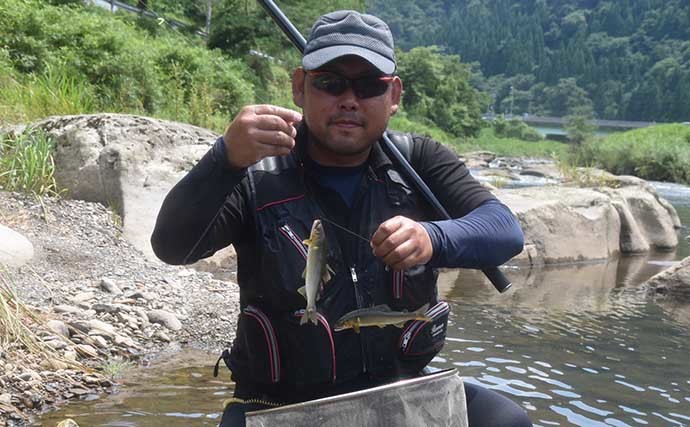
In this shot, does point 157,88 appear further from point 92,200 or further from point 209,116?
point 92,200

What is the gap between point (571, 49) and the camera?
15112 cm

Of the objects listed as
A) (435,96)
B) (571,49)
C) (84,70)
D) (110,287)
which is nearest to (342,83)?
(110,287)

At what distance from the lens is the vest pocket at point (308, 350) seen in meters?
2.69

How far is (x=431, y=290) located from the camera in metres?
2.94

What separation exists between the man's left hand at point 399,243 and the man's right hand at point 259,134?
42 cm

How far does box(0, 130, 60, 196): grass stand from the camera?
8.57m

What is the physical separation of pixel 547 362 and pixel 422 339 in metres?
4.55

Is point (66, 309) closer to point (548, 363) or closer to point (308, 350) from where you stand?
point (308, 350)

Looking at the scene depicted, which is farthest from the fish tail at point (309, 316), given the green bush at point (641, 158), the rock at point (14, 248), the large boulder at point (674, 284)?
the green bush at point (641, 158)

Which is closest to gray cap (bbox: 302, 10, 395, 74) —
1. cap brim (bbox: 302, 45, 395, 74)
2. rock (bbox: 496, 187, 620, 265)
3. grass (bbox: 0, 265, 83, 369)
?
cap brim (bbox: 302, 45, 395, 74)

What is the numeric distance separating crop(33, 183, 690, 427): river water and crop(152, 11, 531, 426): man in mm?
2377

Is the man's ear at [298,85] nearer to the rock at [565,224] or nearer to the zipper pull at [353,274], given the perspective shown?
the zipper pull at [353,274]

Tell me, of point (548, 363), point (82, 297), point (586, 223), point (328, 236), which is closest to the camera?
point (328, 236)

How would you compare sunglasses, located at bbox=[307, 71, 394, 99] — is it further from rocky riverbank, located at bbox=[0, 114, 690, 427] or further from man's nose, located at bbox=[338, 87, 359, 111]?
rocky riverbank, located at bbox=[0, 114, 690, 427]
